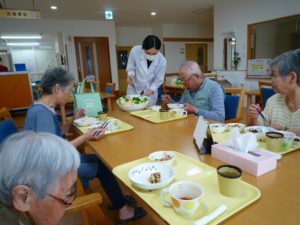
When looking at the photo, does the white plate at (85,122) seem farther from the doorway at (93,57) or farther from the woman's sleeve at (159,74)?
the doorway at (93,57)

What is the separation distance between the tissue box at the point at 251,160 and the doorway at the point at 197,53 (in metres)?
8.48

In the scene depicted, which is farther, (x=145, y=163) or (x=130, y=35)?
(x=130, y=35)

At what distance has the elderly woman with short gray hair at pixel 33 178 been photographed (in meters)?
0.53

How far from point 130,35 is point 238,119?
7.81m

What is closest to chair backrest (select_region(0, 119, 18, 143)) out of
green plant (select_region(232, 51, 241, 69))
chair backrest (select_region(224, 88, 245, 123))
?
chair backrest (select_region(224, 88, 245, 123))

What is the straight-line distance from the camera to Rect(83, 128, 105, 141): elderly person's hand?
4.38 ft

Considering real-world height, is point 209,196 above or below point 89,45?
below

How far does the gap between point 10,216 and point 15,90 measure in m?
5.88

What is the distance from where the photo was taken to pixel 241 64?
18.4 ft

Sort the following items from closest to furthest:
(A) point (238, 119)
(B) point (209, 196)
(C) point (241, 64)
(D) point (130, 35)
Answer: (B) point (209, 196) < (A) point (238, 119) < (C) point (241, 64) < (D) point (130, 35)

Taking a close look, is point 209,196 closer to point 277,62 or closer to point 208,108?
point 277,62

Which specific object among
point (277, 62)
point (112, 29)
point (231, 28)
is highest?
point (112, 29)

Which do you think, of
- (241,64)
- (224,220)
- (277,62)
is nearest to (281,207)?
(224,220)

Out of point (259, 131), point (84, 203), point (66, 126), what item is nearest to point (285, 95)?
point (259, 131)
